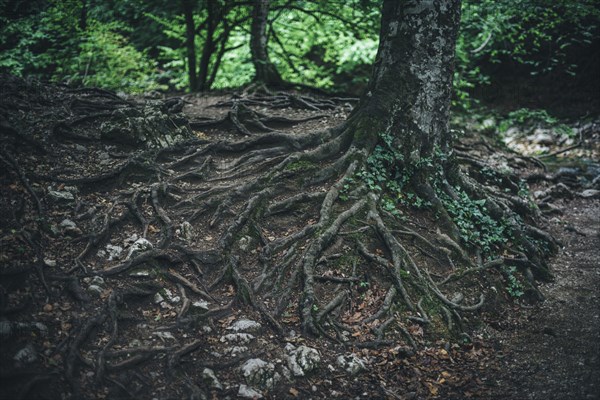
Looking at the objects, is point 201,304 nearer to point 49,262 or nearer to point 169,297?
point 169,297

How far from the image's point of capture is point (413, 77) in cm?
617

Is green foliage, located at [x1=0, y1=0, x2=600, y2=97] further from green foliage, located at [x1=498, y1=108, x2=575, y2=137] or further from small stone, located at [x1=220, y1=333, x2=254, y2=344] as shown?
small stone, located at [x1=220, y1=333, x2=254, y2=344]

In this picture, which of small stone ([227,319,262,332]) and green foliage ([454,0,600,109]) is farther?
green foliage ([454,0,600,109])

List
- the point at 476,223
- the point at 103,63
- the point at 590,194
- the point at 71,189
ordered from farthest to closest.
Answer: the point at 103,63
the point at 590,194
the point at 476,223
the point at 71,189

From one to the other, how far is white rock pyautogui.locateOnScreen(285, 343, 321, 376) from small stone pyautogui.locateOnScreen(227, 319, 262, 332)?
0.40 m

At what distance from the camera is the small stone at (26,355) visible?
10.5 ft

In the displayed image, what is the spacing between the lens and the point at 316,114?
8.58m

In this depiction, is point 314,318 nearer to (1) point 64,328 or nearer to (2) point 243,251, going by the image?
(2) point 243,251

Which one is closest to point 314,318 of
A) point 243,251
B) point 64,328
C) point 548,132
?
point 243,251

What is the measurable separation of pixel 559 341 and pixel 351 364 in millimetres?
2635

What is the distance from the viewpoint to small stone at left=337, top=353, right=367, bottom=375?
4094mm

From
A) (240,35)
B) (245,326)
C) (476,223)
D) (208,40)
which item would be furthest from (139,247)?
(240,35)

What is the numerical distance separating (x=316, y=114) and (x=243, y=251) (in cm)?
438

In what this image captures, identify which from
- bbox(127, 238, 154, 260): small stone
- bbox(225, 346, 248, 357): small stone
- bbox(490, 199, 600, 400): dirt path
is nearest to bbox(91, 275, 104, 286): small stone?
bbox(127, 238, 154, 260): small stone
